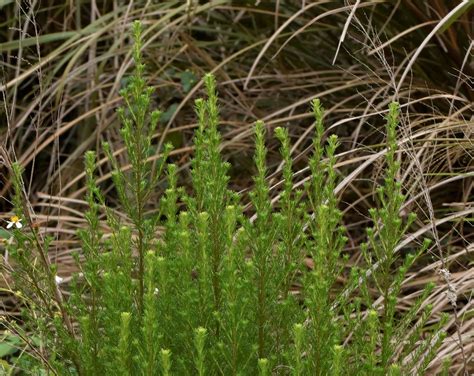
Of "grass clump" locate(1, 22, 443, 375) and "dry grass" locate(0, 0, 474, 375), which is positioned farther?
"dry grass" locate(0, 0, 474, 375)

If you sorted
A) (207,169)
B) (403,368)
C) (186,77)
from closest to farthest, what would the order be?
(207,169) → (403,368) → (186,77)

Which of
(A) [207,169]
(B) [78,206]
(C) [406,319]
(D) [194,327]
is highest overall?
(A) [207,169]

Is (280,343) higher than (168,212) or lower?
lower

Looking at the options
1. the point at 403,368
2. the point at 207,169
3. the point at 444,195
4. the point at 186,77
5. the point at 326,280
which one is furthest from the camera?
the point at 186,77

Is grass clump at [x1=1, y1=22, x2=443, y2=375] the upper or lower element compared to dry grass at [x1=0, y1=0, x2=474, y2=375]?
upper

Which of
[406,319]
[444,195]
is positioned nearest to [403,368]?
[406,319]

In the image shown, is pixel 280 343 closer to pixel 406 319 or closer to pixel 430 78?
pixel 406 319

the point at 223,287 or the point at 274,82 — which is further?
the point at 274,82

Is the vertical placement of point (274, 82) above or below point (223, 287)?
below

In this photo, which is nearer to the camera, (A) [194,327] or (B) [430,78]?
(A) [194,327]

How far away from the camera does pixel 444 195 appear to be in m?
3.29

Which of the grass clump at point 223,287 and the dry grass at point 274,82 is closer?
the grass clump at point 223,287

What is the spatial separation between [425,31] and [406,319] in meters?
1.66

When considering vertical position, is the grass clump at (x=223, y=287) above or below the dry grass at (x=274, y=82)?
above
